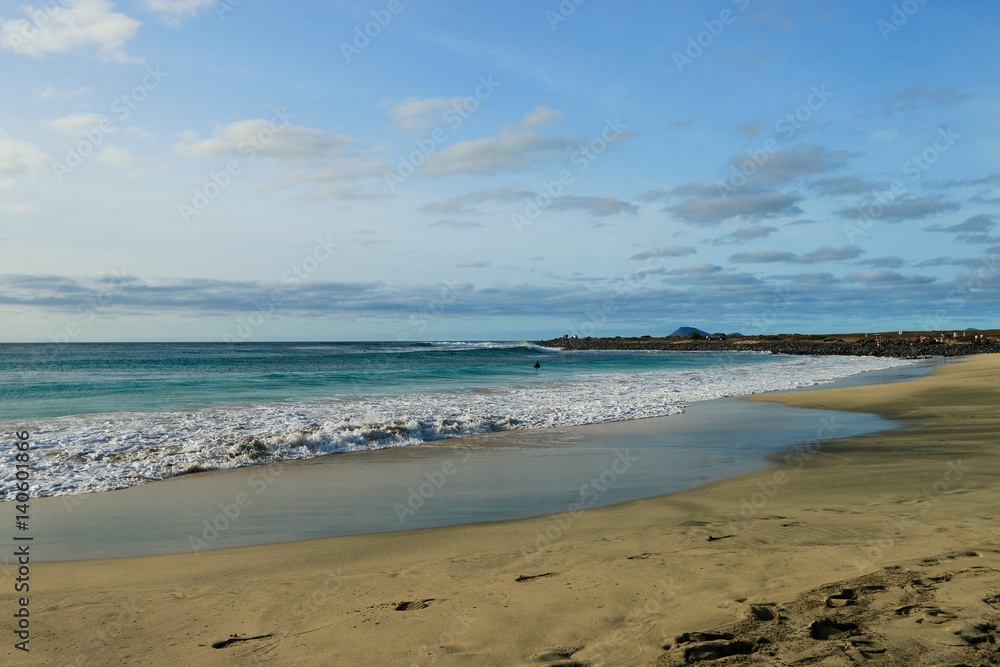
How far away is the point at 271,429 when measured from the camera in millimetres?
15258

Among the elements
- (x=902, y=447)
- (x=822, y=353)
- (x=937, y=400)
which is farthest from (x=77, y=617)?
(x=822, y=353)

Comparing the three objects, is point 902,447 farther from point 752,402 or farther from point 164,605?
point 164,605

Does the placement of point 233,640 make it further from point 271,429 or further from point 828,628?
point 271,429

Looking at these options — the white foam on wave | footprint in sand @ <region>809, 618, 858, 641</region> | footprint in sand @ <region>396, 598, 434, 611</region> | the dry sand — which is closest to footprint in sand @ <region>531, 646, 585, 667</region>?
the dry sand

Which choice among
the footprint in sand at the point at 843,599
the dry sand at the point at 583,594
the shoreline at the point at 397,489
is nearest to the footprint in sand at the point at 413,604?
the dry sand at the point at 583,594

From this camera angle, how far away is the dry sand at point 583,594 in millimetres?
3947

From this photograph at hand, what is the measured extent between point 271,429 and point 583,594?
1210 cm

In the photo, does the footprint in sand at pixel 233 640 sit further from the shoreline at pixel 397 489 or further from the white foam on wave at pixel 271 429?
the white foam on wave at pixel 271 429

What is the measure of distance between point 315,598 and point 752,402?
66.7 feet

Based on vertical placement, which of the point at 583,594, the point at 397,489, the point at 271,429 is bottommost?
the point at 397,489

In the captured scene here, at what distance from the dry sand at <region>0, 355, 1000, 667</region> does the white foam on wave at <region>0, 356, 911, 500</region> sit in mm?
5461

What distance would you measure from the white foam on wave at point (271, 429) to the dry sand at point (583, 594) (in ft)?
17.9

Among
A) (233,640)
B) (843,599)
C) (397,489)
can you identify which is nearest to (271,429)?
(397,489)

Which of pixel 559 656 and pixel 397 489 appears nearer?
pixel 559 656
